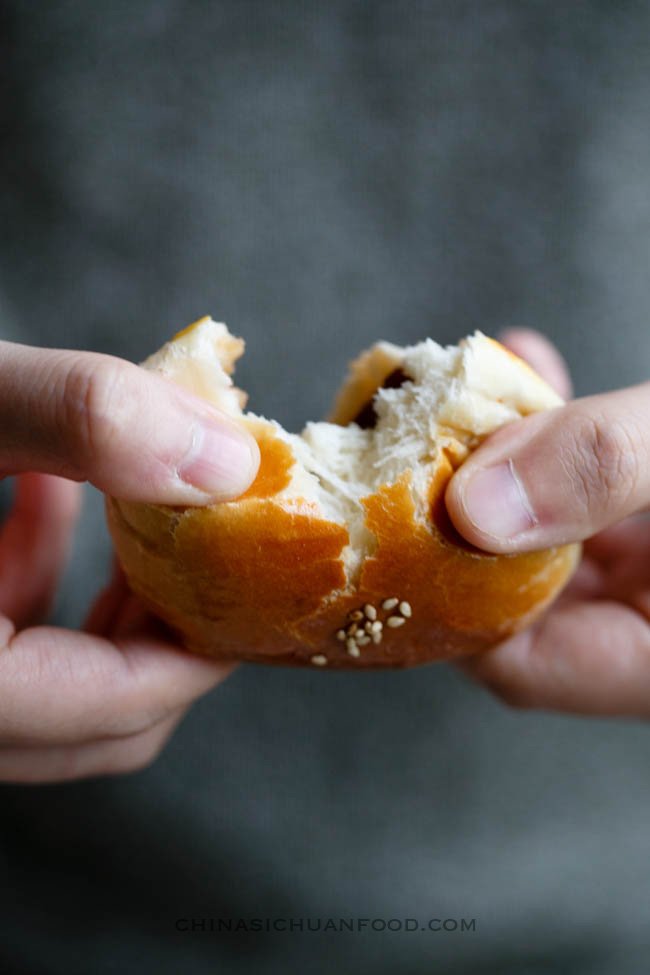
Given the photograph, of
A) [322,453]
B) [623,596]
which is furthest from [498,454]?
[623,596]

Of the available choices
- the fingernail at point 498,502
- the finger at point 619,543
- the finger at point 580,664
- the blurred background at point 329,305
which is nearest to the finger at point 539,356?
the blurred background at point 329,305

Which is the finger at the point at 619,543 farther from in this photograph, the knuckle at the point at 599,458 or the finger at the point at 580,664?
the knuckle at the point at 599,458

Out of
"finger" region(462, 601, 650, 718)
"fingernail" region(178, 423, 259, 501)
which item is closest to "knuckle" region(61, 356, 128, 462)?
"fingernail" region(178, 423, 259, 501)

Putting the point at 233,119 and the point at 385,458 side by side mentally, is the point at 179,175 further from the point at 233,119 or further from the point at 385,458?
the point at 385,458

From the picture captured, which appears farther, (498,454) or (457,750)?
(457,750)

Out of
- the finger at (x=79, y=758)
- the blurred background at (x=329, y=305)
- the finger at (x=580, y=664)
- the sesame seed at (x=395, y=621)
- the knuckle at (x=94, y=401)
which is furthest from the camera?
the blurred background at (x=329, y=305)
